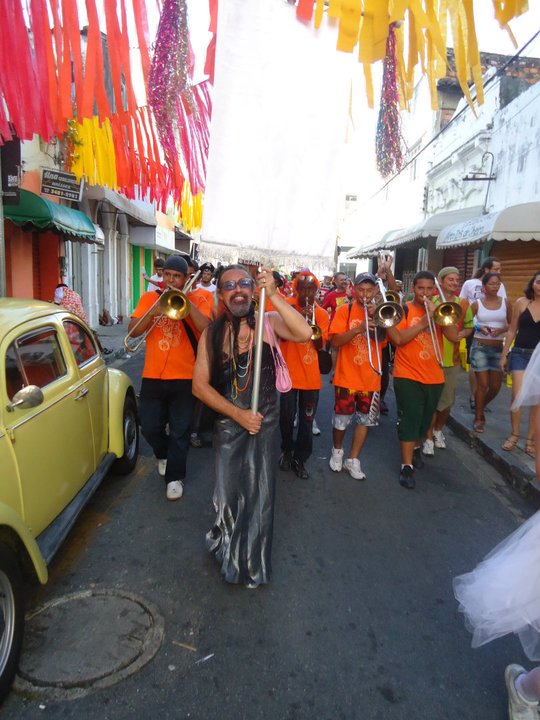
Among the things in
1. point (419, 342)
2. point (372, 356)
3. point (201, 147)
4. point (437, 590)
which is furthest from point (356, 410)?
point (201, 147)

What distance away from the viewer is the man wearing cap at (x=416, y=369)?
189 inches

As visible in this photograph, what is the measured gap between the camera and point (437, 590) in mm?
3223

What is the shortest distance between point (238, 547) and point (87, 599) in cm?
92

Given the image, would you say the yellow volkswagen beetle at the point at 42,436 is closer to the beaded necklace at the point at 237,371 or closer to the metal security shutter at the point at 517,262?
the beaded necklace at the point at 237,371

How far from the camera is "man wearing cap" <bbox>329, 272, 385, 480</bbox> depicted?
15.5 ft

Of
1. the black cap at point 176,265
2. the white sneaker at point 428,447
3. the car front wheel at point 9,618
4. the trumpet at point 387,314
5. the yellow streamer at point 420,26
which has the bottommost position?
the white sneaker at point 428,447

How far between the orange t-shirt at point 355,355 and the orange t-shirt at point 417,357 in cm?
23

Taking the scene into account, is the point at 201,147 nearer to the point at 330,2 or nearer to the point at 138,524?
the point at 330,2

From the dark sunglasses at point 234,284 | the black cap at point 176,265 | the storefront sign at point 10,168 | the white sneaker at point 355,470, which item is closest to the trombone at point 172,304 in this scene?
the black cap at point 176,265

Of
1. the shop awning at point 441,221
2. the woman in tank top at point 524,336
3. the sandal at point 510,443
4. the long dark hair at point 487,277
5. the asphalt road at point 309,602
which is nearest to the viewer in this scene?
the asphalt road at point 309,602

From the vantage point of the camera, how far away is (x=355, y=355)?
4.85 m

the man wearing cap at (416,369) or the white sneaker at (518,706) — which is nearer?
the white sneaker at (518,706)

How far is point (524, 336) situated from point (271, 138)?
4.10 meters

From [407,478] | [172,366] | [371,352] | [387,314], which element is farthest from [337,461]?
[172,366]
